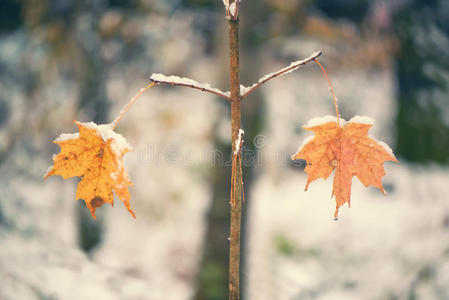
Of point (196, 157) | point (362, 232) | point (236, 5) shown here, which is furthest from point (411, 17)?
point (236, 5)

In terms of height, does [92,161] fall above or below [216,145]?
below

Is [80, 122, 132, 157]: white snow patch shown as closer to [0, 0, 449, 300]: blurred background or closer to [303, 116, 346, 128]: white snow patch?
[303, 116, 346, 128]: white snow patch

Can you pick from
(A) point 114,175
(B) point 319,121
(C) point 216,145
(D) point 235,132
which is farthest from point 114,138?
(C) point 216,145

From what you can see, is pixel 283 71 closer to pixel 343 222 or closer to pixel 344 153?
pixel 344 153

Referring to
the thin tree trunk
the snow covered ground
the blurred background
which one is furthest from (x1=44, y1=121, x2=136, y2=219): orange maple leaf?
the snow covered ground

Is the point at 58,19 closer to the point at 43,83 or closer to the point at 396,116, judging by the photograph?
the point at 43,83

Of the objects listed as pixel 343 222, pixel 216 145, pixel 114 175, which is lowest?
pixel 343 222

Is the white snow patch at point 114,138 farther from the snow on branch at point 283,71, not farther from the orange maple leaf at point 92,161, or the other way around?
the snow on branch at point 283,71
